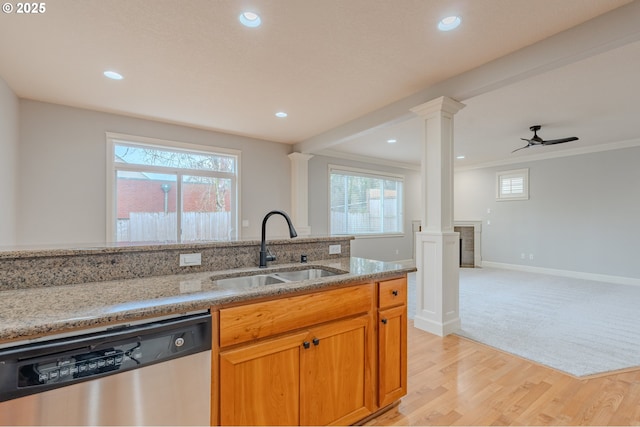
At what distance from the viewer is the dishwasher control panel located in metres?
0.82

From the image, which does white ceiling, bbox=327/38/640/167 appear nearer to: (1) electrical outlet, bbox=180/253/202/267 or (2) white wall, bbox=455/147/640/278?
(2) white wall, bbox=455/147/640/278

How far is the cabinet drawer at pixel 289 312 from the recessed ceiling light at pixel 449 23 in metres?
1.94

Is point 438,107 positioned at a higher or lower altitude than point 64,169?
higher

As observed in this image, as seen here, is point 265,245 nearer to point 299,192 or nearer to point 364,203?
point 299,192

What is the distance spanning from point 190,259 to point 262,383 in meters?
0.78

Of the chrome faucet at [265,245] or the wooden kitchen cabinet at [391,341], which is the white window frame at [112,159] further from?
the wooden kitchen cabinet at [391,341]

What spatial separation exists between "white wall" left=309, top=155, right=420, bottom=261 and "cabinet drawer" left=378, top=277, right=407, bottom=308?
13.6 ft

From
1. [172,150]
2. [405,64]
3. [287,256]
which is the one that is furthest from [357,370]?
[172,150]

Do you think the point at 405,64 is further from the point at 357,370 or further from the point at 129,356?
the point at 129,356

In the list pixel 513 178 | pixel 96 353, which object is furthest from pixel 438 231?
pixel 513 178

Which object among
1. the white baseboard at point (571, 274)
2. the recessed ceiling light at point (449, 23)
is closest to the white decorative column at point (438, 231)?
the recessed ceiling light at point (449, 23)

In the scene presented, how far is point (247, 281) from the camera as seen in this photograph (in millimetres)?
1772

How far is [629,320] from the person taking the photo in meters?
3.40

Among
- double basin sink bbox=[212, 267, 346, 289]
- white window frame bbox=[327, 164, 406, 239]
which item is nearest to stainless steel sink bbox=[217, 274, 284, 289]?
double basin sink bbox=[212, 267, 346, 289]
